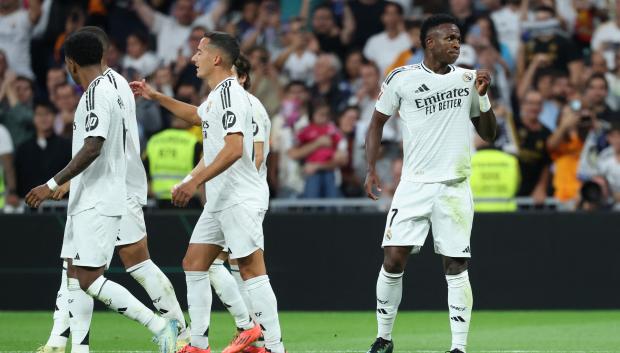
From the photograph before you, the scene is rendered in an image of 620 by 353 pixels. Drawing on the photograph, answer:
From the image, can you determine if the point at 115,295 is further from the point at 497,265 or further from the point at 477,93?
the point at 497,265

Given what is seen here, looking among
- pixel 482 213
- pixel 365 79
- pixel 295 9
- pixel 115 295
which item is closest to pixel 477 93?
pixel 115 295

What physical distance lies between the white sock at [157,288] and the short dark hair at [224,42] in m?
1.76

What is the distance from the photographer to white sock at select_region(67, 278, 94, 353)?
8.82 meters

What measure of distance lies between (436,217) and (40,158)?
287 inches

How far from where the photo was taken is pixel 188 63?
17250 mm

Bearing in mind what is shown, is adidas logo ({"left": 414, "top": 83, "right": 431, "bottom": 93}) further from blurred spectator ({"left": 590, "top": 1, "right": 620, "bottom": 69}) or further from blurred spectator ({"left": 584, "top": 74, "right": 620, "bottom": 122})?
blurred spectator ({"left": 590, "top": 1, "right": 620, "bottom": 69})

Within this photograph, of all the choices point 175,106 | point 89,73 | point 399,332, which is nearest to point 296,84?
point 399,332

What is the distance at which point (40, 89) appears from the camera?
18.5 meters

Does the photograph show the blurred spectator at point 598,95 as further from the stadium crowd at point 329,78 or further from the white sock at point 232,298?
the white sock at point 232,298

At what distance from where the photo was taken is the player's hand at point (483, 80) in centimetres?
898

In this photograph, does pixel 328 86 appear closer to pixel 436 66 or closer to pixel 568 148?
pixel 568 148

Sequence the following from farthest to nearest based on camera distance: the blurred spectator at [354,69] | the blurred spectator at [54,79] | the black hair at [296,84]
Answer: the blurred spectator at [354,69] < the blurred spectator at [54,79] < the black hair at [296,84]

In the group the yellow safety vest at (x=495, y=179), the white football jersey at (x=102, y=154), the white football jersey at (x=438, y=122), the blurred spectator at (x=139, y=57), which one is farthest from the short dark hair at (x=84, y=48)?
the blurred spectator at (x=139, y=57)

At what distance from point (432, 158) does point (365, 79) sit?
7.39 metres
